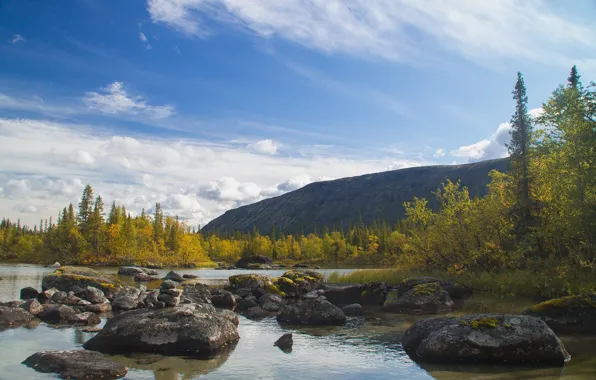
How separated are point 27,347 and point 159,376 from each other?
653 centimetres

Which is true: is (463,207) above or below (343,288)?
above

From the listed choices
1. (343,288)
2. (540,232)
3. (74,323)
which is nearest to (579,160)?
(540,232)

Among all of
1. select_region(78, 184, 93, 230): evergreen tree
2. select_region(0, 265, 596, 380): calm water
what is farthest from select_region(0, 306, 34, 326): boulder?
select_region(78, 184, 93, 230): evergreen tree

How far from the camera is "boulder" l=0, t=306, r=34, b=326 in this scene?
1995 cm

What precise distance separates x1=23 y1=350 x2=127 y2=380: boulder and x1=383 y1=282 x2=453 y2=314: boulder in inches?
691

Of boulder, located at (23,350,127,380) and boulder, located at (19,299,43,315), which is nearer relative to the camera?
boulder, located at (23,350,127,380)

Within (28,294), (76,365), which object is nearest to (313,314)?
(76,365)

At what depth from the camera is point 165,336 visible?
49.3ft

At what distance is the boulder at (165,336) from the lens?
1475 cm

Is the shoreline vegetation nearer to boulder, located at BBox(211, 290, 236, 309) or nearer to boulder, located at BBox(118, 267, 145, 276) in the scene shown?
boulder, located at BBox(211, 290, 236, 309)

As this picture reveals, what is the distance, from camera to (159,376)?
1168 cm

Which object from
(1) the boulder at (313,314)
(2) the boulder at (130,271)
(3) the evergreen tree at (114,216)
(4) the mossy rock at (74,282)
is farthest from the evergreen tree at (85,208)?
(1) the boulder at (313,314)

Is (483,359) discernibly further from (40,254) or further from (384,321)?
(40,254)

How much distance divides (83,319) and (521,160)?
37789mm
